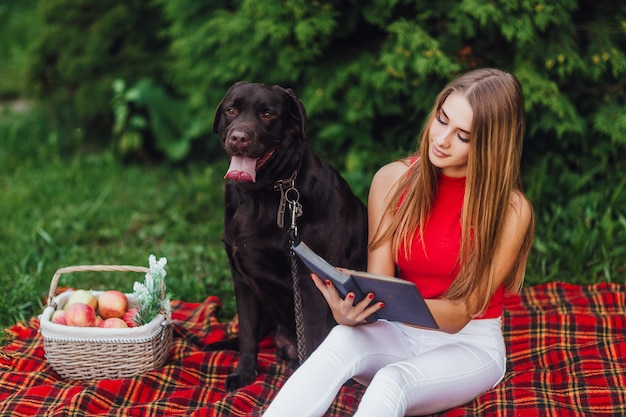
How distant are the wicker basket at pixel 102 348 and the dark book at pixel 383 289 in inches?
35.5

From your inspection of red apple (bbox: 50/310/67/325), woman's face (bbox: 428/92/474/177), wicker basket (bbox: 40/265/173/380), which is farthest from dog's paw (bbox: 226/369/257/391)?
woman's face (bbox: 428/92/474/177)

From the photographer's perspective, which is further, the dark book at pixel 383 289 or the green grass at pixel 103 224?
the green grass at pixel 103 224

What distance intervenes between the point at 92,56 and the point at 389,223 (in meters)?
3.90

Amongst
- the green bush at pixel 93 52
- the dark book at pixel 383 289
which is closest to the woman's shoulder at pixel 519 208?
the dark book at pixel 383 289

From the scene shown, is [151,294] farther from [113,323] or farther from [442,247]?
[442,247]

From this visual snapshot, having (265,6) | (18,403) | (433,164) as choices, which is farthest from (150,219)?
(433,164)

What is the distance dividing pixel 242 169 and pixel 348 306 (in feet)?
1.97

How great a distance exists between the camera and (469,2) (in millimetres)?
4148

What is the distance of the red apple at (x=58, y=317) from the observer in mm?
2982

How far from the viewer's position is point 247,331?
3.09 metres

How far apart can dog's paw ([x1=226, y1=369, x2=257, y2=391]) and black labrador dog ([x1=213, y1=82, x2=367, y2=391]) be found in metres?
0.30

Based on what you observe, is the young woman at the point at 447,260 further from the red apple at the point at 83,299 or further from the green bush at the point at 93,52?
the green bush at the point at 93,52

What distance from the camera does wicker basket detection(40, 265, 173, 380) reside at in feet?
9.47

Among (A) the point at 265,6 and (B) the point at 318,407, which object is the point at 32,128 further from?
(B) the point at 318,407
